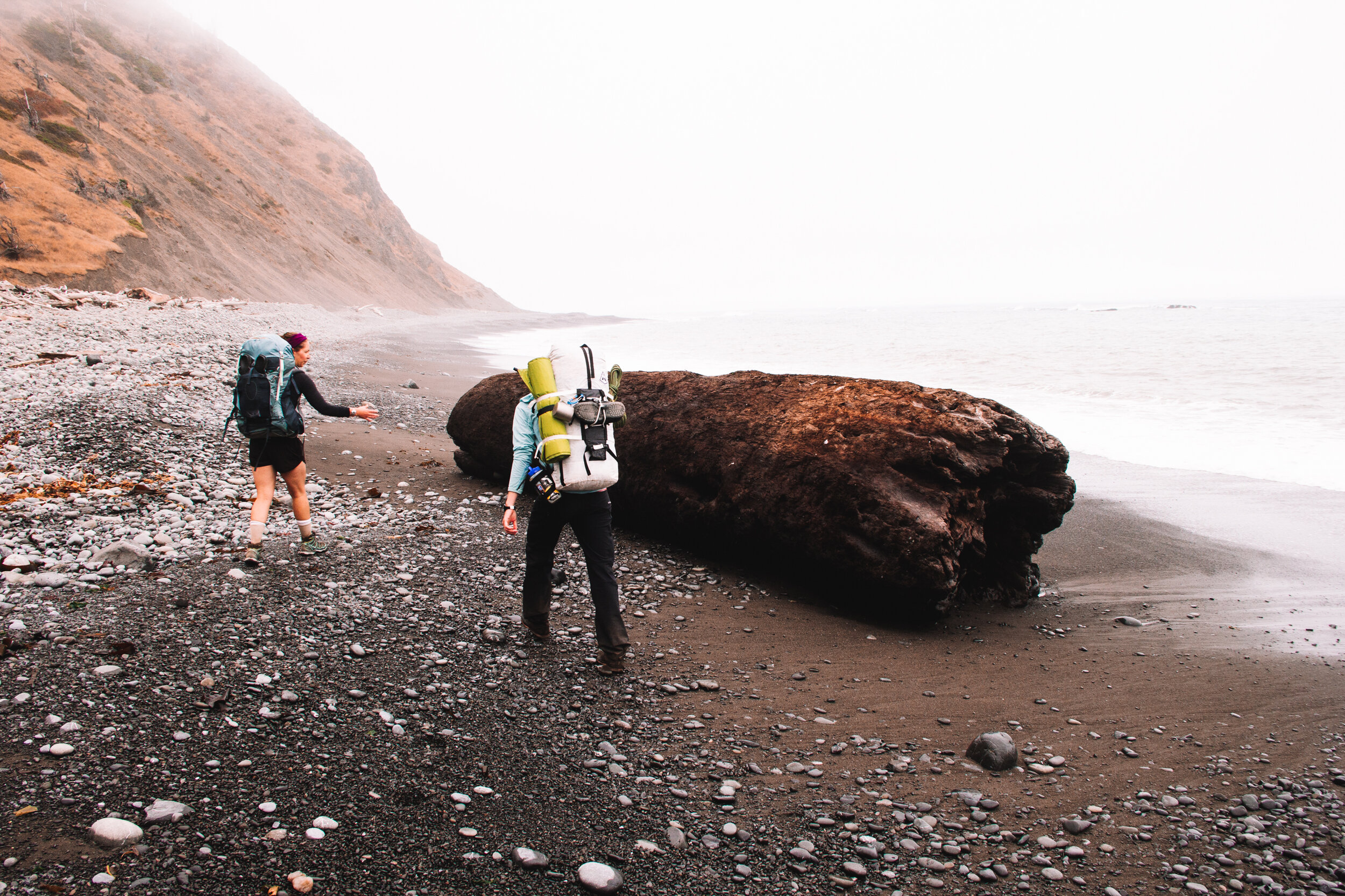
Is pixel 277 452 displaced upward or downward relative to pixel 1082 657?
upward

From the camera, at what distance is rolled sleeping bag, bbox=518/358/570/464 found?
4711 mm

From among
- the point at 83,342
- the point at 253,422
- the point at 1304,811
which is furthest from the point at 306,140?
the point at 1304,811

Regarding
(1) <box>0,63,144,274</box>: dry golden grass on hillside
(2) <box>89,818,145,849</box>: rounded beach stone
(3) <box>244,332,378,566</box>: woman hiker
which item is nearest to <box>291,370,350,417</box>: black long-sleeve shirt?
(3) <box>244,332,378,566</box>: woman hiker

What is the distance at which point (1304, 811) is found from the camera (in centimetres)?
365

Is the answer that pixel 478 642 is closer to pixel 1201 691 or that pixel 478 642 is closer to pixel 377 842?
pixel 377 842

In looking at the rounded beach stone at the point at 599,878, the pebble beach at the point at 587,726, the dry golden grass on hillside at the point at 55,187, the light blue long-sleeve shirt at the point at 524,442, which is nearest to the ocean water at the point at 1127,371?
the light blue long-sleeve shirt at the point at 524,442

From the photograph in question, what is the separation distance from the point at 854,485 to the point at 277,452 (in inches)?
213

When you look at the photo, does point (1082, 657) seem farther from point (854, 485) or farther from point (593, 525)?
point (593, 525)

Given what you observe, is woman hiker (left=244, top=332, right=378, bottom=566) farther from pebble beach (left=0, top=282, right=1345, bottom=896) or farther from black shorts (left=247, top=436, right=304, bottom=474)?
pebble beach (left=0, top=282, right=1345, bottom=896)

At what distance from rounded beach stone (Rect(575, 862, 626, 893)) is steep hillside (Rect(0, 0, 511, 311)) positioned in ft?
124

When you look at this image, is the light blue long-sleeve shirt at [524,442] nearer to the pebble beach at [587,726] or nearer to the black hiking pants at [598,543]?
the black hiking pants at [598,543]

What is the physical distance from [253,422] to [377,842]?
4541mm

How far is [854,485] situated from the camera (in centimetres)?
618

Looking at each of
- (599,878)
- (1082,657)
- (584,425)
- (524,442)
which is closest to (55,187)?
(524,442)
